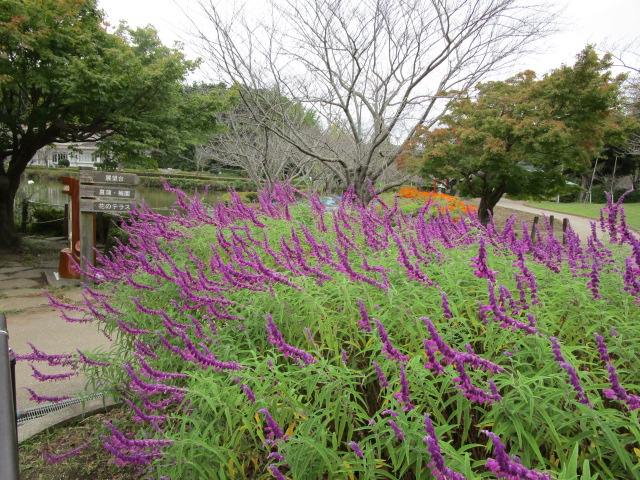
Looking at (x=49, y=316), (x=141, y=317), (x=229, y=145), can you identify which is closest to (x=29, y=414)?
(x=141, y=317)

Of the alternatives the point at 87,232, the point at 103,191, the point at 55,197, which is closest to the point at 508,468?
the point at 103,191

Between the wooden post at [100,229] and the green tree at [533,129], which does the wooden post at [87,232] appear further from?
the green tree at [533,129]

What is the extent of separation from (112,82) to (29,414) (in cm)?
768

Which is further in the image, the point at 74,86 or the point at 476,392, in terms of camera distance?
the point at 74,86

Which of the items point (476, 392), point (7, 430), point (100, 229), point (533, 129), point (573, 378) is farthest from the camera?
point (100, 229)

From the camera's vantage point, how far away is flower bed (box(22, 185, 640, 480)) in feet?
4.31

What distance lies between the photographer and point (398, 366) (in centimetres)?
163

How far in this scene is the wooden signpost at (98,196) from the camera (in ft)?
28.3

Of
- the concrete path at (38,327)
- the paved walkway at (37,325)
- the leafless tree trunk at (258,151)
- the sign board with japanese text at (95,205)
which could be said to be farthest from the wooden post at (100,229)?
the leafless tree trunk at (258,151)

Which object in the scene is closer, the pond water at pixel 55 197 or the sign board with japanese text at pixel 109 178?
the sign board with japanese text at pixel 109 178

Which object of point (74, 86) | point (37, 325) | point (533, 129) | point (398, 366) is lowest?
point (37, 325)

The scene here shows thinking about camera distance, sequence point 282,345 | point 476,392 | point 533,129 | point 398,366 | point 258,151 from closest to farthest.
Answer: point 476,392, point 282,345, point 398,366, point 533,129, point 258,151

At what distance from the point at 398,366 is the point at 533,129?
12287 mm

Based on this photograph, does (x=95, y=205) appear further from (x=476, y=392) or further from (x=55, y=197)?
(x=55, y=197)
